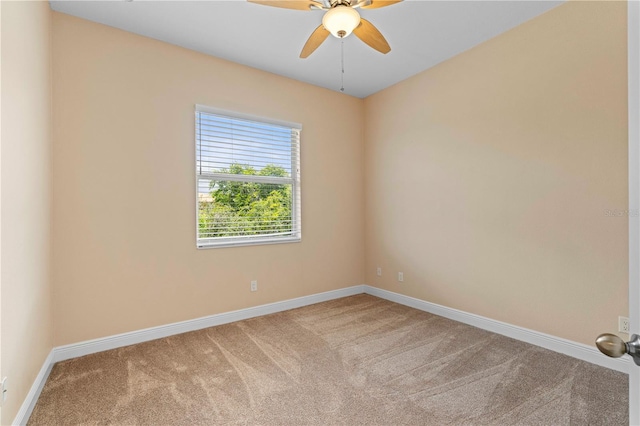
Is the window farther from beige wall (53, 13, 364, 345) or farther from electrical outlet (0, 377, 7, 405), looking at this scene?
electrical outlet (0, 377, 7, 405)

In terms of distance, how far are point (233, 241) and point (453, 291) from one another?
248 centimetres

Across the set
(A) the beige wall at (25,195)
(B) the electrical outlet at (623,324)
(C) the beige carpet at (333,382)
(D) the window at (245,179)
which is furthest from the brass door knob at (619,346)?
(D) the window at (245,179)

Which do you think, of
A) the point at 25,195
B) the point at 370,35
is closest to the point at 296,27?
the point at 370,35

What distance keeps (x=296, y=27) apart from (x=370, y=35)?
3.08 feet

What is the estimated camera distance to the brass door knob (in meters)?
0.65

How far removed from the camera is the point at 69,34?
8.40 ft

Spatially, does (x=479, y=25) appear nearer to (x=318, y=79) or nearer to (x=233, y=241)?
(x=318, y=79)

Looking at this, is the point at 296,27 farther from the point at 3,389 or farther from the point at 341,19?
the point at 3,389

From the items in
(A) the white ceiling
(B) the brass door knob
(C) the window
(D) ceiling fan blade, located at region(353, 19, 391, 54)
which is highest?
(A) the white ceiling

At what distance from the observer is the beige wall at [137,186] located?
2.57 meters

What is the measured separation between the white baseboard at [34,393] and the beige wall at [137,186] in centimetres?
22

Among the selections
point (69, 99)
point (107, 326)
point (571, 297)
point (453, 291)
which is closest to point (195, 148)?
point (69, 99)

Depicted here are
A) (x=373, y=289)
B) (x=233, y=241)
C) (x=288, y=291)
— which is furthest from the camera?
(x=373, y=289)

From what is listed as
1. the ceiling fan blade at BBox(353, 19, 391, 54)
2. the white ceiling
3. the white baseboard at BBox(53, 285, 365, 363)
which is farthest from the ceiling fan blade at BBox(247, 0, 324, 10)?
Answer: the white baseboard at BBox(53, 285, 365, 363)
